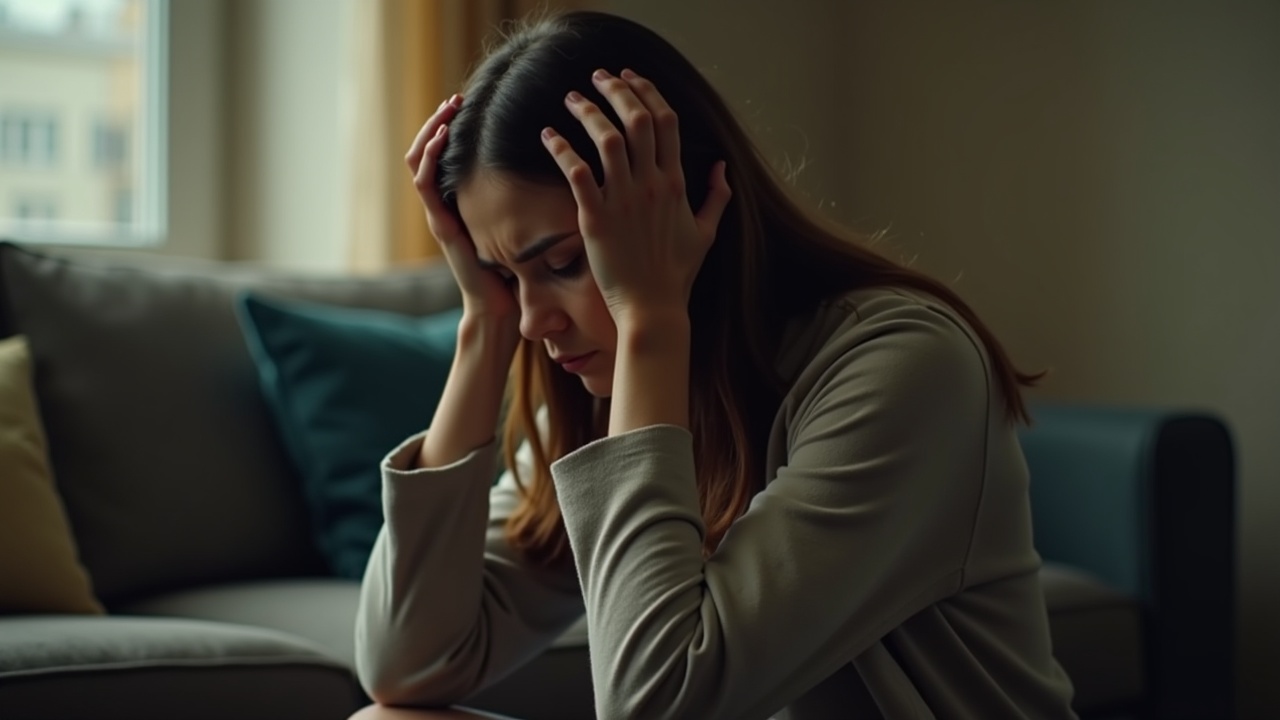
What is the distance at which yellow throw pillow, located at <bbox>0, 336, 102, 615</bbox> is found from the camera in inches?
61.7

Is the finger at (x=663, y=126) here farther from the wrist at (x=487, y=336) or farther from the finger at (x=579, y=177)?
the wrist at (x=487, y=336)

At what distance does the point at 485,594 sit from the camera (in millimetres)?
1318

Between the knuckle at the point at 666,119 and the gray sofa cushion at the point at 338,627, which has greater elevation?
the knuckle at the point at 666,119

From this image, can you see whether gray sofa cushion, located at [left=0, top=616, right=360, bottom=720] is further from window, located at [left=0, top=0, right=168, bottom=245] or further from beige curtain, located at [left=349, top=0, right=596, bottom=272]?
window, located at [left=0, top=0, right=168, bottom=245]

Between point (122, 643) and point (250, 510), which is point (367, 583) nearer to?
point (122, 643)

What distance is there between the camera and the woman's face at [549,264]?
1088mm

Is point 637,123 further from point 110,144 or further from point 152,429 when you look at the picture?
point 110,144

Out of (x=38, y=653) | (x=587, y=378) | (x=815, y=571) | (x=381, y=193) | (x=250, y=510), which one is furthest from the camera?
(x=381, y=193)

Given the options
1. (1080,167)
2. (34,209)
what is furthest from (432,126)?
(1080,167)

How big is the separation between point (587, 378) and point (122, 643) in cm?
58

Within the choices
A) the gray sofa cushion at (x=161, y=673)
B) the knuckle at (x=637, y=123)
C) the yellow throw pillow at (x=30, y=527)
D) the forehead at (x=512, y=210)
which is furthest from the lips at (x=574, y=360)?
the yellow throw pillow at (x=30, y=527)

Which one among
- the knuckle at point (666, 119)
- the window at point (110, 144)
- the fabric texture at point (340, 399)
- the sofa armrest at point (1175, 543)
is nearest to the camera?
the knuckle at point (666, 119)

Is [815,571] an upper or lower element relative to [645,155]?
lower

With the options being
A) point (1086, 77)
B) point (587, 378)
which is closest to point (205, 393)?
point (587, 378)
